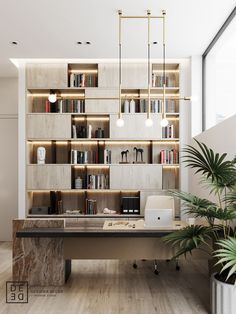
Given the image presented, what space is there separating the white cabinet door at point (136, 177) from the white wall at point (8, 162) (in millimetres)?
2199

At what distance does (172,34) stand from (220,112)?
1346 millimetres

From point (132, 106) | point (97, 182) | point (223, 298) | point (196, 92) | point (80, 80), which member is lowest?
point (223, 298)

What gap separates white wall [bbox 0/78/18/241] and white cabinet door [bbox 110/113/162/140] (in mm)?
2190

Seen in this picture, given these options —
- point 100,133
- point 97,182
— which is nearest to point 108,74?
point 100,133

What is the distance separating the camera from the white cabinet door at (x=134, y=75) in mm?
6682

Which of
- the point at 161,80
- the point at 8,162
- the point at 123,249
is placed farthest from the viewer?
the point at 8,162

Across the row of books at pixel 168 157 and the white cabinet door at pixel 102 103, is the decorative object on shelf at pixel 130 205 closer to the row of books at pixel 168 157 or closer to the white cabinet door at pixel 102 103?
the row of books at pixel 168 157

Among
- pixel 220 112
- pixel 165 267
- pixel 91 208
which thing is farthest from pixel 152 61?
pixel 165 267

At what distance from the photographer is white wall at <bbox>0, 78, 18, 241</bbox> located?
753 centimetres

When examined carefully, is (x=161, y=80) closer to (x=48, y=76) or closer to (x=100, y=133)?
(x=100, y=133)

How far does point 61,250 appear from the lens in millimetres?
4523

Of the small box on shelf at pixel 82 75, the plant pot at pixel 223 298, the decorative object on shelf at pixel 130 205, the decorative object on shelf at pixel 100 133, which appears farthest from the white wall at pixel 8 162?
the plant pot at pixel 223 298

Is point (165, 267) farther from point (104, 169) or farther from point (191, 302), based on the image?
point (104, 169)

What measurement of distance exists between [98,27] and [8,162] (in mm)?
3577
